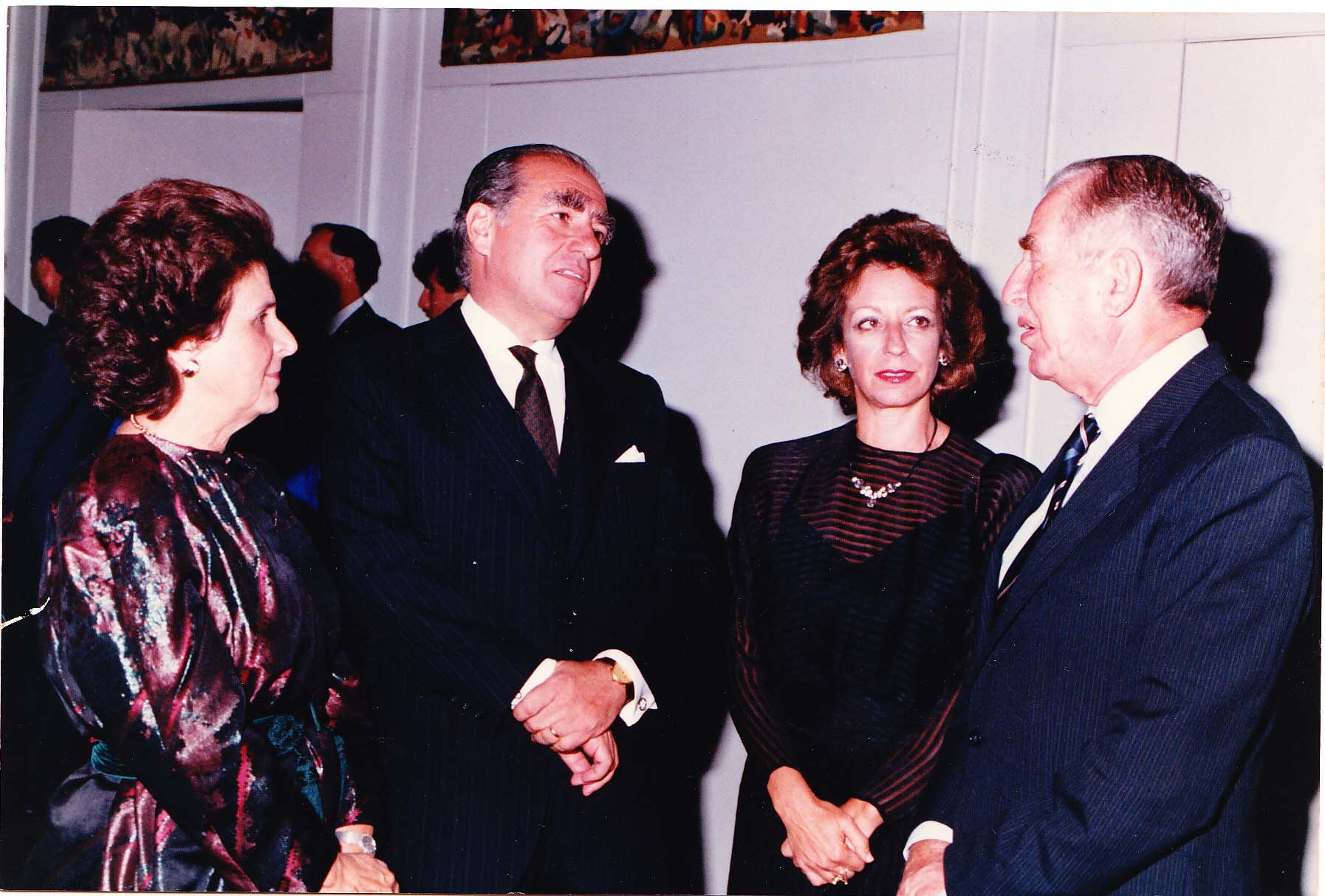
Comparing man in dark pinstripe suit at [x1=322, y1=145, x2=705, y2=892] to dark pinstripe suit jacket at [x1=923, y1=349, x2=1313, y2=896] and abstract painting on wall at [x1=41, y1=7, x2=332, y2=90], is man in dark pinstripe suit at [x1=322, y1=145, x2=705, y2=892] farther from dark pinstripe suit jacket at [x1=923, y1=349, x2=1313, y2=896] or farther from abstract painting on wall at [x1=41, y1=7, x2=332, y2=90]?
abstract painting on wall at [x1=41, y1=7, x2=332, y2=90]

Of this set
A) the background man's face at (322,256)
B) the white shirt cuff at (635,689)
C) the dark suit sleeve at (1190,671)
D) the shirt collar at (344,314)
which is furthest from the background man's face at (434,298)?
the dark suit sleeve at (1190,671)

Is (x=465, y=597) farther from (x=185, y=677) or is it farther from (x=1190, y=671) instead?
(x=1190, y=671)

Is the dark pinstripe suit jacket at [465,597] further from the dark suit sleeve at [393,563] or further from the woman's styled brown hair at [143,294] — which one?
the woman's styled brown hair at [143,294]

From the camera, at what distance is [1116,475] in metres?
1.78

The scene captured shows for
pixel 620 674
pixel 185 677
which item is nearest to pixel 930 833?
pixel 620 674

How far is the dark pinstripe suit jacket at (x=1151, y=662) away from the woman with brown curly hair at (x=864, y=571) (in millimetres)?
367

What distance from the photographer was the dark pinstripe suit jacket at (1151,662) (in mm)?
1617

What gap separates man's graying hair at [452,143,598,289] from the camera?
2.47 metres

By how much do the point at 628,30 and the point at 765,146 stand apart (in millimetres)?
628

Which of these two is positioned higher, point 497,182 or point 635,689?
point 497,182

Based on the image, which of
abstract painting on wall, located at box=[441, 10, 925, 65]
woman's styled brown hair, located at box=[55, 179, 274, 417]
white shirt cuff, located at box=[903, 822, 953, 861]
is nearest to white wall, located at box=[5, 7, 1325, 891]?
abstract painting on wall, located at box=[441, 10, 925, 65]

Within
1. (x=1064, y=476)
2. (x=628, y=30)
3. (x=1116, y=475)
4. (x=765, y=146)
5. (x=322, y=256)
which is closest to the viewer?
(x=1116, y=475)

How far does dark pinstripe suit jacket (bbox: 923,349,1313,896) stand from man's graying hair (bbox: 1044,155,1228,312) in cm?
14

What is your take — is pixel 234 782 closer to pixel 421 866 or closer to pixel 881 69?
pixel 421 866
